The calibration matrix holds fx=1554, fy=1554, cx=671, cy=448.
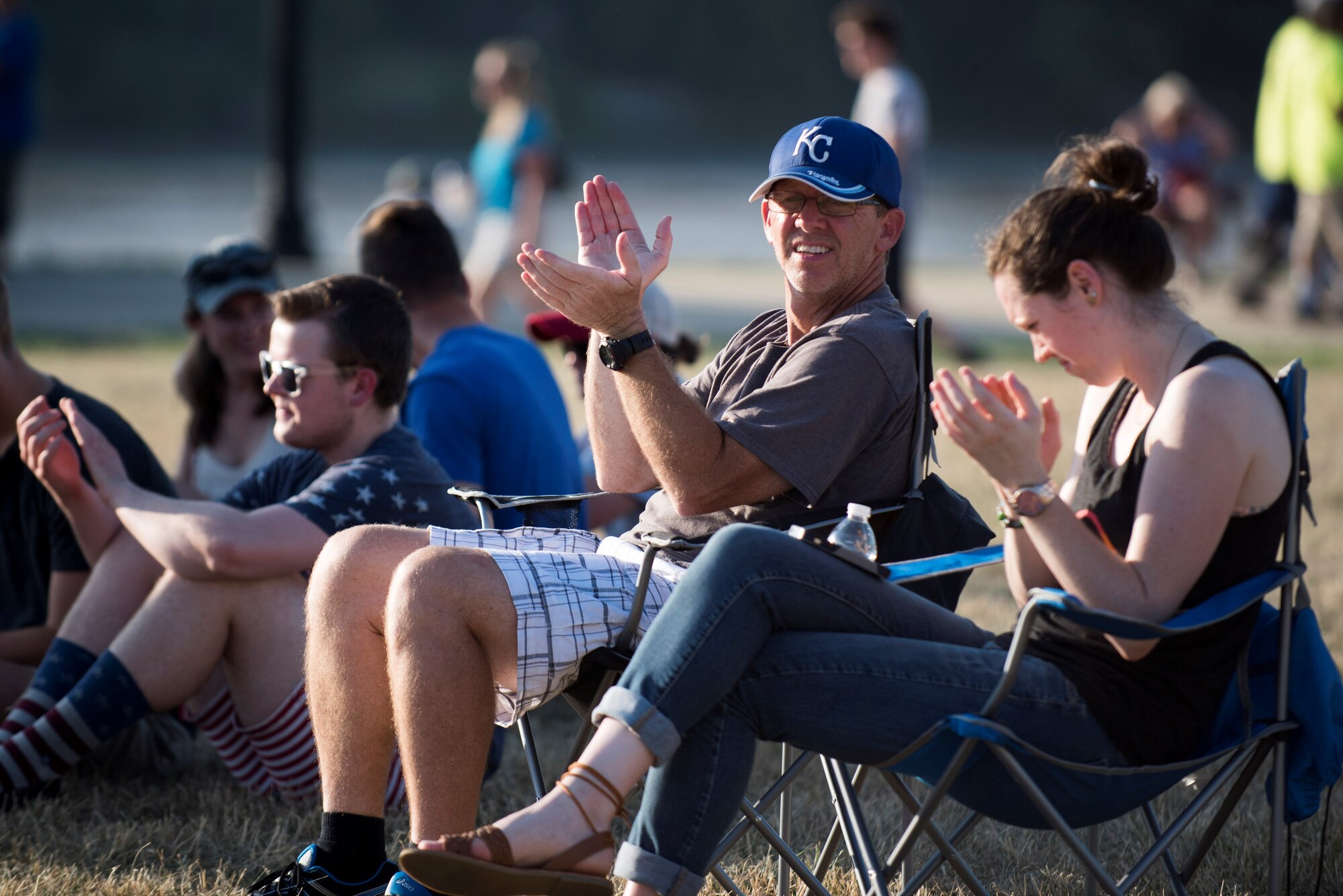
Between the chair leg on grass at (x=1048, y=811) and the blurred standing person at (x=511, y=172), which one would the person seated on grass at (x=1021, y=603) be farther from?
the blurred standing person at (x=511, y=172)

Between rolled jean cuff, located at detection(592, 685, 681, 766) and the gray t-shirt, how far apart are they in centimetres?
57

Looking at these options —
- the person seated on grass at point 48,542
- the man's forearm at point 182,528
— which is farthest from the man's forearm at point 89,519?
the man's forearm at point 182,528

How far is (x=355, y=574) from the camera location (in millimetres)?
2783

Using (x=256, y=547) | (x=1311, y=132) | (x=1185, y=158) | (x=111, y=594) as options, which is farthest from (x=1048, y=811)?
(x=1185, y=158)

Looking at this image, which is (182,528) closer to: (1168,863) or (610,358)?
(610,358)

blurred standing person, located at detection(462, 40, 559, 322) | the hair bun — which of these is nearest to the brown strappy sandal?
the hair bun

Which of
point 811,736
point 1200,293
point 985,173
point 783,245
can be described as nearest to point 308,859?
point 811,736

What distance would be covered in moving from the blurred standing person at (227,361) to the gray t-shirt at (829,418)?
Answer: 219 centimetres

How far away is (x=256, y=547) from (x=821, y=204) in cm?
136

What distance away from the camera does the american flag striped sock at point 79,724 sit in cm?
336

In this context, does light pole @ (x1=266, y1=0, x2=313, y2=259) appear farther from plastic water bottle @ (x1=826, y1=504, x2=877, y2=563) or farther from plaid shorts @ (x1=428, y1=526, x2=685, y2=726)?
plastic water bottle @ (x1=826, y1=504, x2=877, y2=563)

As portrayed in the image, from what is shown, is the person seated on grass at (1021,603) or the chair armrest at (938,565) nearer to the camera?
the person seated on grass at (1021,603)

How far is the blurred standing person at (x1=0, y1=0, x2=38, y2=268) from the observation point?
38.8ft

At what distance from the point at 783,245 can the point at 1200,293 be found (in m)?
11.9
